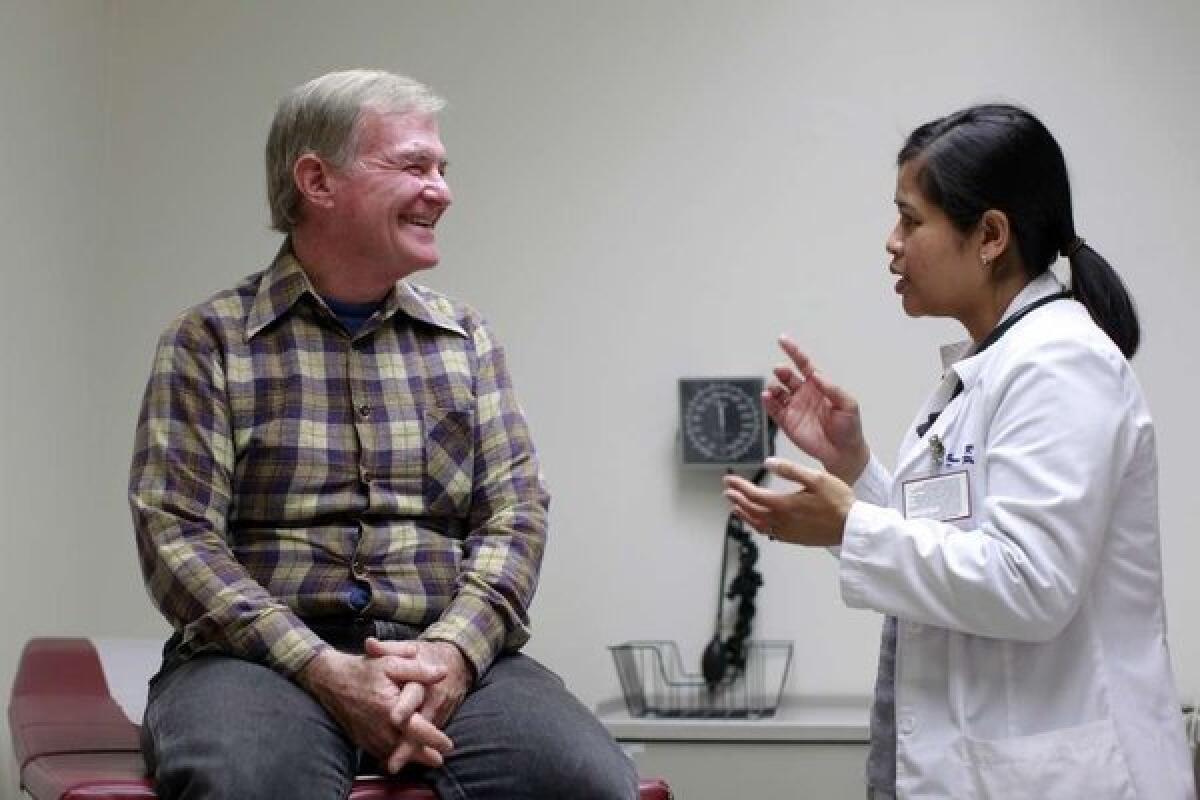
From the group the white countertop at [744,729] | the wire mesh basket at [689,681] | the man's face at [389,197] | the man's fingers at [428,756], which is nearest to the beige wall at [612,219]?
the wire mesh basket at [689,681]

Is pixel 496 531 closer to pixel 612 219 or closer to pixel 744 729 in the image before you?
pixel 744 729

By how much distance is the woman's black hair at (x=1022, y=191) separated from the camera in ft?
6.67

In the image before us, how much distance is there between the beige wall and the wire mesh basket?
0.17ft

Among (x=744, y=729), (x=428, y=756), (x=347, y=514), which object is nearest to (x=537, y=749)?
(x=428, y=756)

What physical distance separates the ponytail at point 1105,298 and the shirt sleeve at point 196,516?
3.17 feet

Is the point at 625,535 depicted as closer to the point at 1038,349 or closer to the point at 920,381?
the point at 920,381

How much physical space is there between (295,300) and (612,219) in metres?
1.58

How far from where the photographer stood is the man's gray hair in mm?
2238

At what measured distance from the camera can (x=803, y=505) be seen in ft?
6.33

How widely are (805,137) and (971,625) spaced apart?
194 cm

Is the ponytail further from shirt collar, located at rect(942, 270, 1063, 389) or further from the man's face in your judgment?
the man's face

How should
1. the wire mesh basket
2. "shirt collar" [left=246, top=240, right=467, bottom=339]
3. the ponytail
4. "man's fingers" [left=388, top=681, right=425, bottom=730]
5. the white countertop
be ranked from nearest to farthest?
"man's fingers" [left=388, top=681, right=425, bottom=730]
the ponytail
"shirt collar" [left=246, top=240, right=467, bottom=339]
the white countertop
the wire mesh basket

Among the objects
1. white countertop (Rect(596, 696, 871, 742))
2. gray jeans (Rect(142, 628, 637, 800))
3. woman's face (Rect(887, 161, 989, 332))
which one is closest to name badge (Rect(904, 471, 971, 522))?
woman's face (Rect(887, 161, 989, 332))

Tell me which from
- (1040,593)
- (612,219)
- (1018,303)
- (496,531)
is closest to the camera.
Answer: (1040,593)
